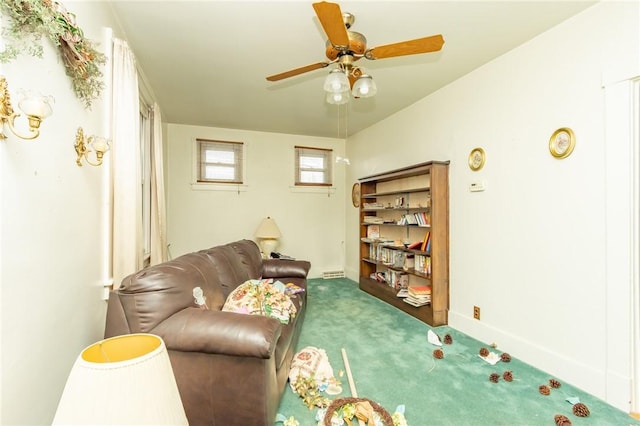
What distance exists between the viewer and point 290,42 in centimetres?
237

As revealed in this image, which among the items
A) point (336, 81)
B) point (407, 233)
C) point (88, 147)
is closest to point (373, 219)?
point (407, 233)

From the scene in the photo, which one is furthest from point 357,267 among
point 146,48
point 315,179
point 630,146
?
point 146,48

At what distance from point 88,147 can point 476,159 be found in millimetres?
3089

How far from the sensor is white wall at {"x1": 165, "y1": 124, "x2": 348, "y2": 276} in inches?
183

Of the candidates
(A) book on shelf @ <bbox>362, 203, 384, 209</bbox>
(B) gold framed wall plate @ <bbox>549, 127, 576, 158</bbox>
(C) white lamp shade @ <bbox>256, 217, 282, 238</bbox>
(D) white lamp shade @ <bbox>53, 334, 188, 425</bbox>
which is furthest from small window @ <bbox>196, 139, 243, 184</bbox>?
(D) white lamp shade @ <bbox>53, 334, 188, 425</bbox>

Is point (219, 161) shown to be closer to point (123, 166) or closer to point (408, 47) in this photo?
point (123, 166)

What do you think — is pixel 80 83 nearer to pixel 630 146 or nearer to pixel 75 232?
pixel 75 232

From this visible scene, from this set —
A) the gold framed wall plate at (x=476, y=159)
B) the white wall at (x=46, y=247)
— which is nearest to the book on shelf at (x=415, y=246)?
the gold framed wall plate at (x=476, y=159)

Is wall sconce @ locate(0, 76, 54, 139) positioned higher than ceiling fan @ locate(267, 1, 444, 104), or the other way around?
ceiling fan @ locate(267, 1, 444, 104)

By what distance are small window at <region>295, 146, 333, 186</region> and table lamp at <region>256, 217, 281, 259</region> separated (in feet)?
3.28

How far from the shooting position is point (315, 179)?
5395 millimetres

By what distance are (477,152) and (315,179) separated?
10.00 feet

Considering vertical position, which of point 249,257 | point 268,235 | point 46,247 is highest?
point 46,247

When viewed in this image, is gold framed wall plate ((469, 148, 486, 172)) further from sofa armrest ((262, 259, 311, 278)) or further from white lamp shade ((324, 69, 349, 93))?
sofa armrest ((262, 259, 311, 278))
